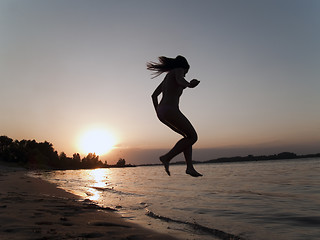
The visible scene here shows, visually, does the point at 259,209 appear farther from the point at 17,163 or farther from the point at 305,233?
the point at 17,163

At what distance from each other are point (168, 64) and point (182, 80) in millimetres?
573

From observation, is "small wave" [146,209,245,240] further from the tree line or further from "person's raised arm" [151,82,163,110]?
the tree line

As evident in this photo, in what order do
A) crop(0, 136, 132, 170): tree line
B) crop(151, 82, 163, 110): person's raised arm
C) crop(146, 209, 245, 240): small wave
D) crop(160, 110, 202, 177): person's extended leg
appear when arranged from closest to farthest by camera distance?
crop(160, 110, 202, 177): person's extended leg < crop(151, 82, 163, 110): person's raised arm < crop(146, 209, 245, 240): small wave < crop(0, 136, 132, 170): tree line

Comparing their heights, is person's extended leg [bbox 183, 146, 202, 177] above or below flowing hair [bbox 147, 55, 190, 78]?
below

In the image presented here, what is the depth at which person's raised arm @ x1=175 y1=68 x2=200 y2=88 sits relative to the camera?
4.33 meters

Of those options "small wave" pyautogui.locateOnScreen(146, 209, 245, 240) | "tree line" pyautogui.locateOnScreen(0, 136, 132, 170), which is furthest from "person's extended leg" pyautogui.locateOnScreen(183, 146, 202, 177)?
"tree line" pyautogui.locateOnScreen(0, 136, 132, 170)

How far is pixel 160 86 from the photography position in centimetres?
494

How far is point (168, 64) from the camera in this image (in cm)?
480

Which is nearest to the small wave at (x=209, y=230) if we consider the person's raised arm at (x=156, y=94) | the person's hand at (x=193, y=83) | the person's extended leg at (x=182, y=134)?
the person's extended leg at (x=182, y=134)

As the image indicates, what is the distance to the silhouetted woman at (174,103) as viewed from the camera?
4332mm

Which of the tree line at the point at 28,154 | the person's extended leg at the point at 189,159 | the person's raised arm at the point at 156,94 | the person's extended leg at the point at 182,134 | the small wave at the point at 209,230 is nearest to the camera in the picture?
the person's extended leg at the point at 182,134

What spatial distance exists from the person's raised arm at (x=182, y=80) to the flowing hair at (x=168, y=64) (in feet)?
0.64

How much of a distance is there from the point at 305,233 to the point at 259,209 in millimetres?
3668

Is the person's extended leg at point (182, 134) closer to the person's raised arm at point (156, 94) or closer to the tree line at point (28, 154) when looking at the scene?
the person's raised arm at point (156, 94)
